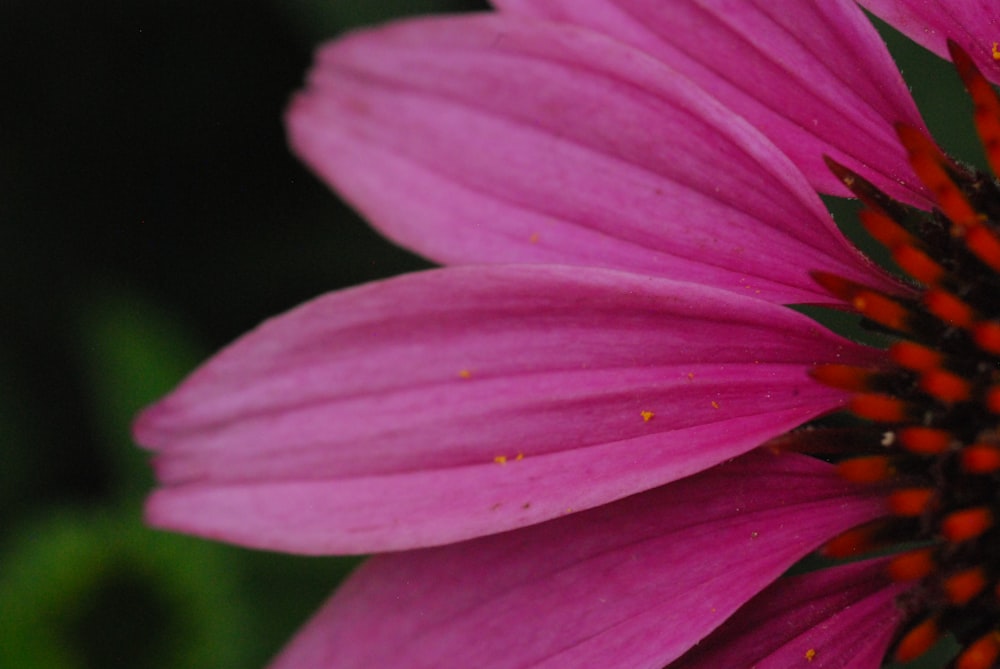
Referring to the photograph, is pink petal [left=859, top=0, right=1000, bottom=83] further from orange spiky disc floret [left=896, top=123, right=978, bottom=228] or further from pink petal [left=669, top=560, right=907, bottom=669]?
pink petal [left=669, top=560, right=907, bottom=669]

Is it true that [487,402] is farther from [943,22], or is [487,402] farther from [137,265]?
[137,265]

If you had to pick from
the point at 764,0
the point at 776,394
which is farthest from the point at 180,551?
the point at 764,0

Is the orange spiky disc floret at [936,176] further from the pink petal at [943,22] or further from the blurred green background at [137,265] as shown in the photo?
the blurred green background at [137,265]

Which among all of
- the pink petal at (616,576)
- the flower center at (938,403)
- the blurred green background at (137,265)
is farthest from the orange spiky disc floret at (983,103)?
the blurred green background at (137,265)

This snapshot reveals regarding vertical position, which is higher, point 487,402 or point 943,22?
point 943,22

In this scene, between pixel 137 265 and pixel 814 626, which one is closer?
pixel 814 626

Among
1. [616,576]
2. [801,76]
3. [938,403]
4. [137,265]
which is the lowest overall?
[137,265]

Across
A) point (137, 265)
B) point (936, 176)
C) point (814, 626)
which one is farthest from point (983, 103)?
point (137, 265)

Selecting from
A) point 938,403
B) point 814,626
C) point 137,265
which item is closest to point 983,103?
point 938,403
